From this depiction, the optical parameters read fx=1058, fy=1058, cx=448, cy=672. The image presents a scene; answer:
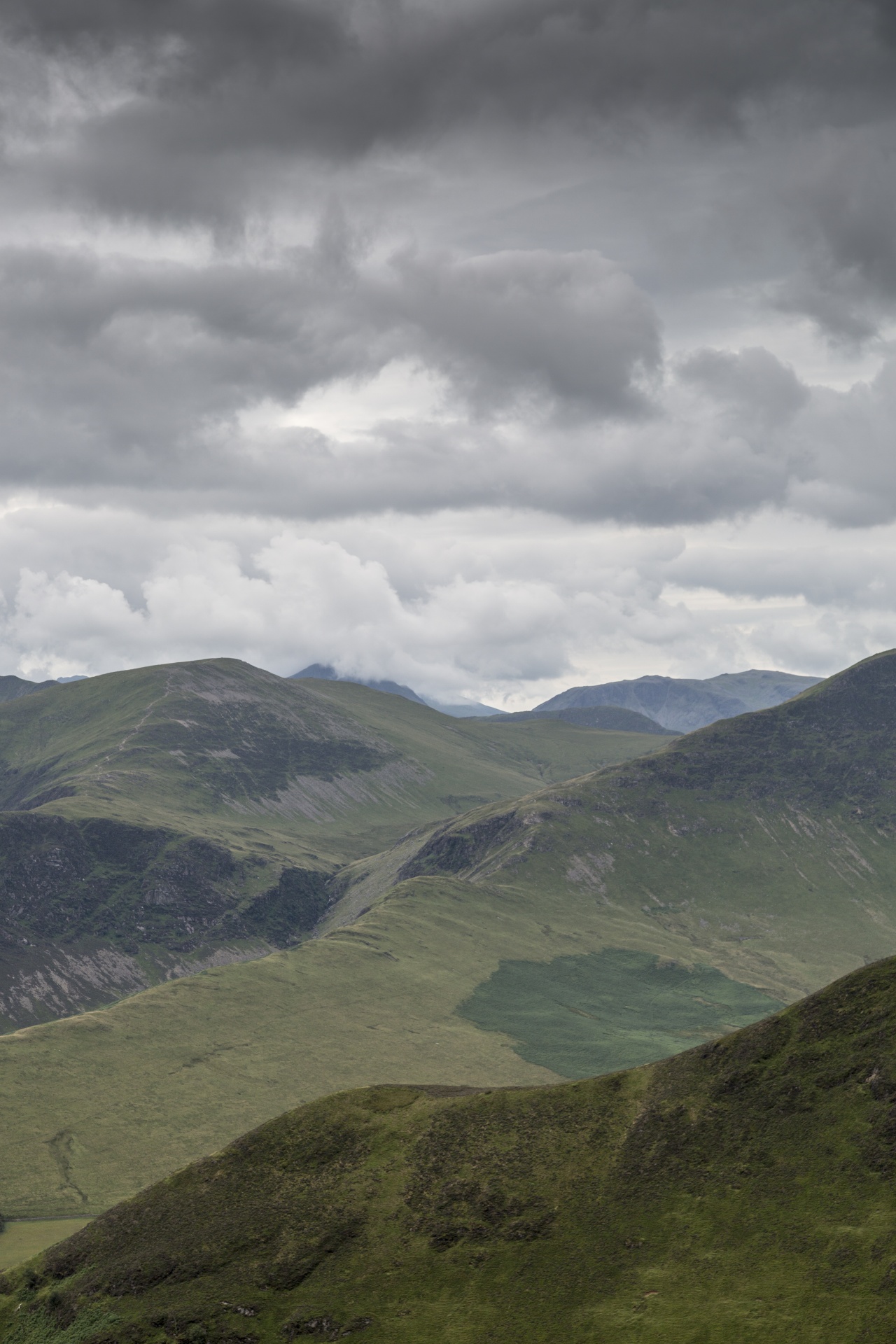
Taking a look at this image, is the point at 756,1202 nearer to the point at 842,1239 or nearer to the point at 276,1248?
the point at 842,1239

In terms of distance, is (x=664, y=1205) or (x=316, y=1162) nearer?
(x=664, y=1205)

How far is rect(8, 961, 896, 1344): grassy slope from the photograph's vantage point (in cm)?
10762

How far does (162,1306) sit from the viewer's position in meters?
123

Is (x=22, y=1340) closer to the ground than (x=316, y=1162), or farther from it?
closer to the ground

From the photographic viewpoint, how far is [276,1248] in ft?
423

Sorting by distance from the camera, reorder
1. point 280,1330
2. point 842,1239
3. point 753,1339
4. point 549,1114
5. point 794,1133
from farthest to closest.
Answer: point 549,1114 < point 794,1133 < point 280,1330 < point 842,1239 < point 753,1339

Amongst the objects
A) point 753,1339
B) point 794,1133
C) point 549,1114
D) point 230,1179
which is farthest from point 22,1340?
point 794,1133

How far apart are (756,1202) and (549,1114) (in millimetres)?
32776

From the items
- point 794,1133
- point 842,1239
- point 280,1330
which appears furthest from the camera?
point 794,1133

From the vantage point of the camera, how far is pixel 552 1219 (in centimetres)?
12531

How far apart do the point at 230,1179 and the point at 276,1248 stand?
17461 mm

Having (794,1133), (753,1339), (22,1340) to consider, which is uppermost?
(794,1133)

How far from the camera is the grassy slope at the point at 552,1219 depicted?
107625mm

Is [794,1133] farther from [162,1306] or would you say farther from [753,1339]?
[162,1306]
